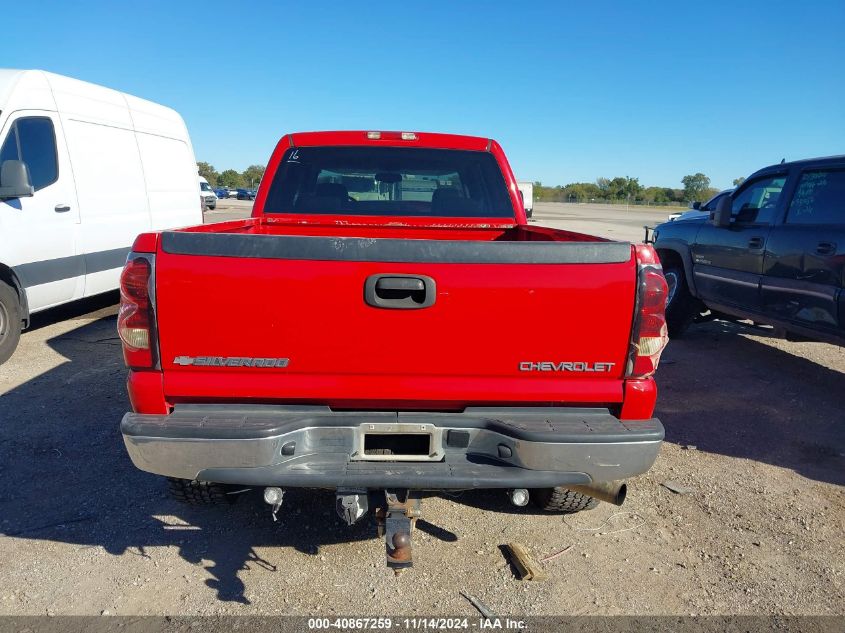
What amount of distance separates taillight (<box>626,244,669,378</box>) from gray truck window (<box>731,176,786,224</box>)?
409cm

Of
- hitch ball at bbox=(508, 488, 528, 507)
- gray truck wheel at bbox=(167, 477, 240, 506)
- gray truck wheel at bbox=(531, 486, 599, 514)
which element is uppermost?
hitch ball at bbox=(508, 488, 528, 507)

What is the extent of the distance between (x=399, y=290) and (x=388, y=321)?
0.13 metres

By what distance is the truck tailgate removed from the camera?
90.7 inches

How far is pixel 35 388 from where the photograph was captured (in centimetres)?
512

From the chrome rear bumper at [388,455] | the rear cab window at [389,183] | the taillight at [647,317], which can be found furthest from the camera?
the rear cab window at [389,183]

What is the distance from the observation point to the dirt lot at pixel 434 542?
8.71 ft

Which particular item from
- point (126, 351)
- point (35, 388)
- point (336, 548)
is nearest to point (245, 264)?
point (126, 351)

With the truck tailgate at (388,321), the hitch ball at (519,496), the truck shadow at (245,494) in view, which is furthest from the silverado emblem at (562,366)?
the truck shadow at (245,494)

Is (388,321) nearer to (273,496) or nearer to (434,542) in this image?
(273,496)

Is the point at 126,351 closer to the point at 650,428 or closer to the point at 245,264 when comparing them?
the point at 245,264

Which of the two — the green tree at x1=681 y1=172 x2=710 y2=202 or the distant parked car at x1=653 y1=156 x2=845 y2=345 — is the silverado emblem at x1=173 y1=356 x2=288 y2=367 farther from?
the green tree at x1=681 y1=172 x2=710 y2=202

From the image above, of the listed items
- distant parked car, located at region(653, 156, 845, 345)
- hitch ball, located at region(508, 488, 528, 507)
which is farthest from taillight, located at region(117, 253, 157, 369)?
distant parked car, located at region(653, 156, 845, 345)

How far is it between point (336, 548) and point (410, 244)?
1.66m

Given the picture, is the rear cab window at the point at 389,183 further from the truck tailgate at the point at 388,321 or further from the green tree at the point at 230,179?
the green tree at the point at 230,179
